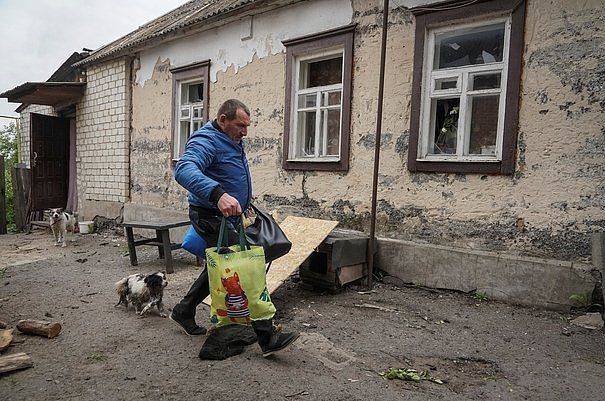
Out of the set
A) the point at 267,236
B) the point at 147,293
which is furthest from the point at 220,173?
the point at 147,293

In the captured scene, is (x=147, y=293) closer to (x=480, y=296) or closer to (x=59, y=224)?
(x=480, y=296)

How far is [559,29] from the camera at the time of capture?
162 inches

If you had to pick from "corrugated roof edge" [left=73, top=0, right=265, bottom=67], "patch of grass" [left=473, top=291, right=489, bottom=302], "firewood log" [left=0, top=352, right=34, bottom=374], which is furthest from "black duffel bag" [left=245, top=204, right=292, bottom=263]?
"corrugated roof edge" [left=73, top=0, right=265, bottom=67]

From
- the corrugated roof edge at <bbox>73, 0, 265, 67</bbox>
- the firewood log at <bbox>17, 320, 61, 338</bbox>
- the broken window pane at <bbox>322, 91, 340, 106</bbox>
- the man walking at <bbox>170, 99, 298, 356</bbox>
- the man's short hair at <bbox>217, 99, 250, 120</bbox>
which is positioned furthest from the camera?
the corrugated roof edge at <bbox>73, 0, 265, 67</bbox>

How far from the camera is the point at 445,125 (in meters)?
5.04

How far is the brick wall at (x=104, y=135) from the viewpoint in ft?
31.3

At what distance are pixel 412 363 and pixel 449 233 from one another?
210 centimetres

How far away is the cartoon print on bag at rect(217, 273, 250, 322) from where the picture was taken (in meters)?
2.65

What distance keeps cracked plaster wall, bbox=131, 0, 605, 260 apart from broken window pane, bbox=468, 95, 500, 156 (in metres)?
0.34

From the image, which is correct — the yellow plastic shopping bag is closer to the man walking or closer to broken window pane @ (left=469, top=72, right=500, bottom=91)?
the man walking

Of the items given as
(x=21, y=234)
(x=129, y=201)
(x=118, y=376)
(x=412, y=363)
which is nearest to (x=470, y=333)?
(x=412, y=363)

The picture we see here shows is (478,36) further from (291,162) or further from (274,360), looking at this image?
(274,360)

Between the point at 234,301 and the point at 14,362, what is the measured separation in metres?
1.56

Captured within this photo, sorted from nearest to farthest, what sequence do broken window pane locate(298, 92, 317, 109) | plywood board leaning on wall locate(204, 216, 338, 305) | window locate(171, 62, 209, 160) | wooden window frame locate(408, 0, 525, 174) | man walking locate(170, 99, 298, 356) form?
man walking locate(170, 99, 298, 356), plywood board leaning on wall locate(204, 216, 338, 305), wooden window frame locate(408, 0, 525, 174), broken window pane locate(298, 92, 317, 109), window locate(171, 62, 209, 160)
